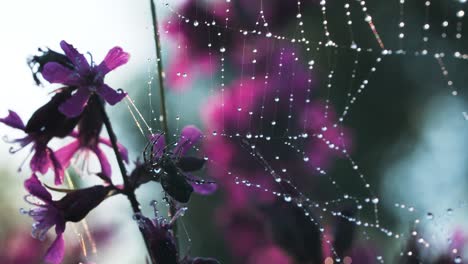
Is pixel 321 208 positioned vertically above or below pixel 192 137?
below

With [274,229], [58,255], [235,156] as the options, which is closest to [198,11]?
[235,156]

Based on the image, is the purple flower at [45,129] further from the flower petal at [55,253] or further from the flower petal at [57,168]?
the flower petal at [55,253]

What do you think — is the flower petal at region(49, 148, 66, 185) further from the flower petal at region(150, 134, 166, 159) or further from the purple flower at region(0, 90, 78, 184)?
the flower petal at region(150, 134, 166, 159)

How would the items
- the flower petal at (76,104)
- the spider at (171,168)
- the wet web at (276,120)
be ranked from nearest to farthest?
the spider at (171,168) → the flower petal at (76,104) → the wet web at (276,120)

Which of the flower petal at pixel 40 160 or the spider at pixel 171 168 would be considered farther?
the flower petal at pixel 40 160

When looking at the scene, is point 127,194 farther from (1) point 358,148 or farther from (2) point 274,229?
(1) point 358,148

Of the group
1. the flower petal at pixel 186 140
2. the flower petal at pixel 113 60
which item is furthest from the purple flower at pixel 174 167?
the flower petal at pixel 113 60
